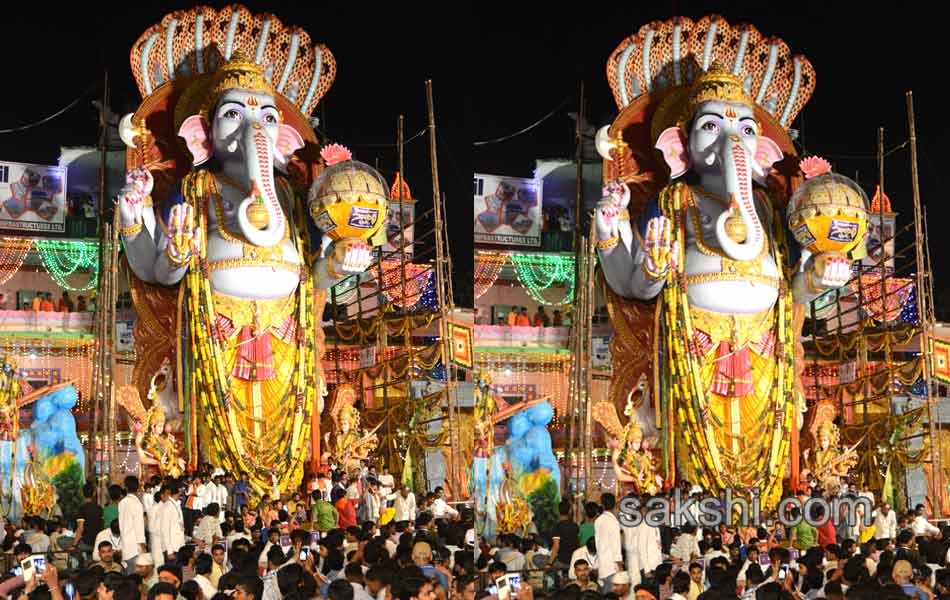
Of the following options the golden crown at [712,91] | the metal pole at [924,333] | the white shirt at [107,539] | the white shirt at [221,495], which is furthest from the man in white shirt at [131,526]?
the metal pole at [924,333]

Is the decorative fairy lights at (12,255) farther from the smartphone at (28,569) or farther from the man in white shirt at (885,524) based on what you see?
the smartphone at (28,569)

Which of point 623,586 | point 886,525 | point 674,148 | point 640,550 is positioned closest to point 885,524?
point 886,525

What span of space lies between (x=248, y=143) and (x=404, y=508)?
508 cm

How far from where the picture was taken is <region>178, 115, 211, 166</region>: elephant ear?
740 inches

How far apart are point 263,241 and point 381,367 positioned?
3.18 metres

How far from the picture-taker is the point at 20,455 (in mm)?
18078

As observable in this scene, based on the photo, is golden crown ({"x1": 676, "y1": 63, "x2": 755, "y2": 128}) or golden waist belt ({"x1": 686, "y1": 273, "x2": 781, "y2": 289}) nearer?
golden waist belt ({"x1": 686, "y1": 273, "x2": 781, "y2": 289})

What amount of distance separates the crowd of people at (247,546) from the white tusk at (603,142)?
483 centimetres

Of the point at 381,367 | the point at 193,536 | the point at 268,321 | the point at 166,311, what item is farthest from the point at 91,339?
the point at 193,536

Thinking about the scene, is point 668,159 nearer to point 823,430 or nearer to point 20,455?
point 823,430

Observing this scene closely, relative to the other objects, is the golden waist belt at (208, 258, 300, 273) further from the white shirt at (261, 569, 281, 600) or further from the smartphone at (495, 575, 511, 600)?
the smartphone at (495, 575, 511, 600)

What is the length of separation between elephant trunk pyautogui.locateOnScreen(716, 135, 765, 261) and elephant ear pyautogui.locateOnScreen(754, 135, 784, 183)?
3.33 ft

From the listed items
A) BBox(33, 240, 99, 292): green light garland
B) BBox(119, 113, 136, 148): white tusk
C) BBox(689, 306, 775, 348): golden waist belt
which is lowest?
BBox(689, 306, 775, 348): golden waist belt

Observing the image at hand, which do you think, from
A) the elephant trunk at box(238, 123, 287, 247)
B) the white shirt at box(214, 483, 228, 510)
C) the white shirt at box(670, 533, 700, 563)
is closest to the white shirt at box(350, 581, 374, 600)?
the white shirt at box(670, 533, 700, 563)
